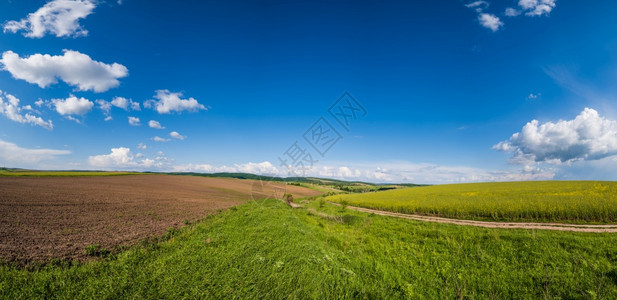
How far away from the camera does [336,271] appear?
6.79 m

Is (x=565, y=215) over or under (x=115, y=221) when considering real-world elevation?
over

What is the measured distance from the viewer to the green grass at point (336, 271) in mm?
5496

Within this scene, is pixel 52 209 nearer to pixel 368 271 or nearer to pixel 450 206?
pixel 368 271

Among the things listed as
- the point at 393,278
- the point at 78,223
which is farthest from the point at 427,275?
the point at 78,223

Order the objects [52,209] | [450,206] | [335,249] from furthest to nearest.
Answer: [450,206]
[52,209]
[335,249]

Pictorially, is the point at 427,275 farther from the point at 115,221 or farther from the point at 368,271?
the point at 115,221

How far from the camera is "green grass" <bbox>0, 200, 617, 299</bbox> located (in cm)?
550

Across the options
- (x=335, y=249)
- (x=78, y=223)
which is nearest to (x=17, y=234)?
(x=78, y=223)

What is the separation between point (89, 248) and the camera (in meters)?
8.91

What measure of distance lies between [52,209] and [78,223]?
22.8 ft

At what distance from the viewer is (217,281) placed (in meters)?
5.88

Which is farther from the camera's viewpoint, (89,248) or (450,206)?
(450,206)

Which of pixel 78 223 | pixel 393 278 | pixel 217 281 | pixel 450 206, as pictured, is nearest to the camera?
pixel 217 281

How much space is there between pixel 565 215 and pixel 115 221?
35558mm
